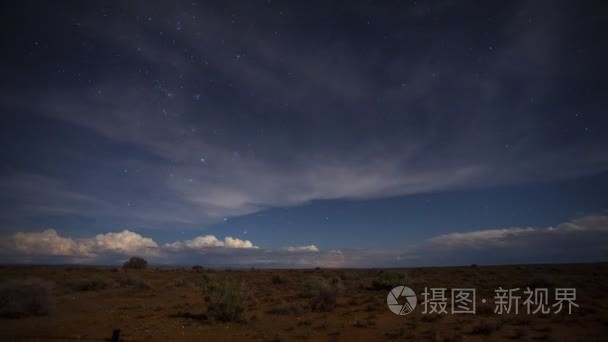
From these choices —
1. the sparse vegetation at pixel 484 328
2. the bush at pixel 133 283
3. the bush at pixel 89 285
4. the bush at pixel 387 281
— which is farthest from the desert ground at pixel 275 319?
the bush at pixel 133 283

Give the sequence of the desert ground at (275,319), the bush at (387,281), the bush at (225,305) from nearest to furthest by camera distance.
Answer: the desert ground at (275,319) → the bush at (225,305) → the bush at (387,281)

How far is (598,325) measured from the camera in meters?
14.9

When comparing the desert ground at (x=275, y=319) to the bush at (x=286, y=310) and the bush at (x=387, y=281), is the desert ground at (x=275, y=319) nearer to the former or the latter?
the bush at (x=286, y=310)

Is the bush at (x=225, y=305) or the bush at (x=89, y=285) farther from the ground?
the bush at (x=225, y=305)

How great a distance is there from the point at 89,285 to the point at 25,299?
1458 cm

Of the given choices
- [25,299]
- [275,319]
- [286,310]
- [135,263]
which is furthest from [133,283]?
[135,263]

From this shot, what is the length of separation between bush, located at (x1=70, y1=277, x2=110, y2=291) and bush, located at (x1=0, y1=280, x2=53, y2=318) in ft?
42.7

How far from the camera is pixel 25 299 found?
64.1ft

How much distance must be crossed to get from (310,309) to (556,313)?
1313cm

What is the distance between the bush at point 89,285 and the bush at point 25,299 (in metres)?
13.0

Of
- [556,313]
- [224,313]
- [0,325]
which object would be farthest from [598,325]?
[0,325]

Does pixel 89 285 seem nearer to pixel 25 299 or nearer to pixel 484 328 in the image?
pixel 25 299

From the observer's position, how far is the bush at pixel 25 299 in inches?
754

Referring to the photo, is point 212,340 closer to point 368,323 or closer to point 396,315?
point 368,323
